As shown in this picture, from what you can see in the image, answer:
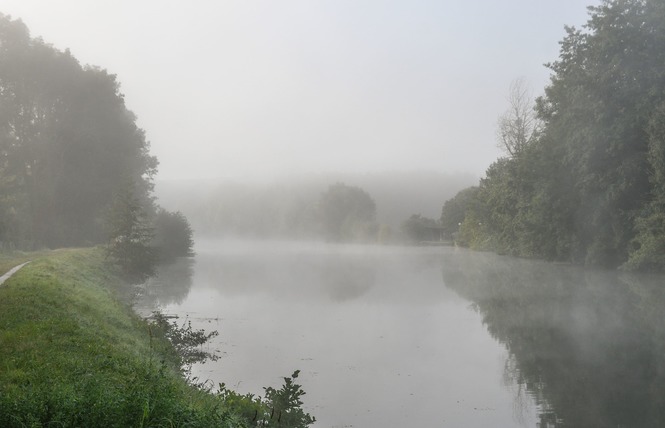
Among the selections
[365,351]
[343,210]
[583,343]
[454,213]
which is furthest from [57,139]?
[343,210]

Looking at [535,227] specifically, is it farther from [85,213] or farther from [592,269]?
[85,213]

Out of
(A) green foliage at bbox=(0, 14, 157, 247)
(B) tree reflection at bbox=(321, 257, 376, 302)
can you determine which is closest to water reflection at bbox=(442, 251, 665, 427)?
(B) tree reflection at bbox=(321, 257, 376, 302)

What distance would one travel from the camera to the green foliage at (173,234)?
56.6 m

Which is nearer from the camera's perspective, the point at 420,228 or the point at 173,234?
the point at 173,234

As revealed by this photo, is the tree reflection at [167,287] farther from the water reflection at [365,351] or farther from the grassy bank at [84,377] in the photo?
the grassy bank at [84,377]

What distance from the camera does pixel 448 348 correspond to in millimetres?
16938

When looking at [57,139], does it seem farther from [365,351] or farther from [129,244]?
[365,351]

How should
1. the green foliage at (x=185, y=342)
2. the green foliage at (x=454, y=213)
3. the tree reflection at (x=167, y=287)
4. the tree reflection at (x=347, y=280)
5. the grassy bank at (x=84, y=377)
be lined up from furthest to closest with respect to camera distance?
the green foliage at (x=454, y=213) < the tree reflection at (x=347, y=280) < the tree reflection at (x=167, y=287) < the green foliage at (x=185, y=342) < the grassy bank at (x=84, y=377)

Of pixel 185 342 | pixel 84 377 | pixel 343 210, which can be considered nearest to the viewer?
pixel 84 377

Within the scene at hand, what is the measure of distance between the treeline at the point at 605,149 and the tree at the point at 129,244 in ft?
85.5

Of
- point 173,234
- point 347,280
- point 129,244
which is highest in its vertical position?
point 173,234

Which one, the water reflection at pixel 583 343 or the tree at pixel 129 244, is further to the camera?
the tree at pixel 129 244

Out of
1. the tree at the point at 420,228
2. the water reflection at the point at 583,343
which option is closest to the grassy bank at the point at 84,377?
the water reflection at the point at 583,343

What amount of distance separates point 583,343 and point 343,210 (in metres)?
99.5
